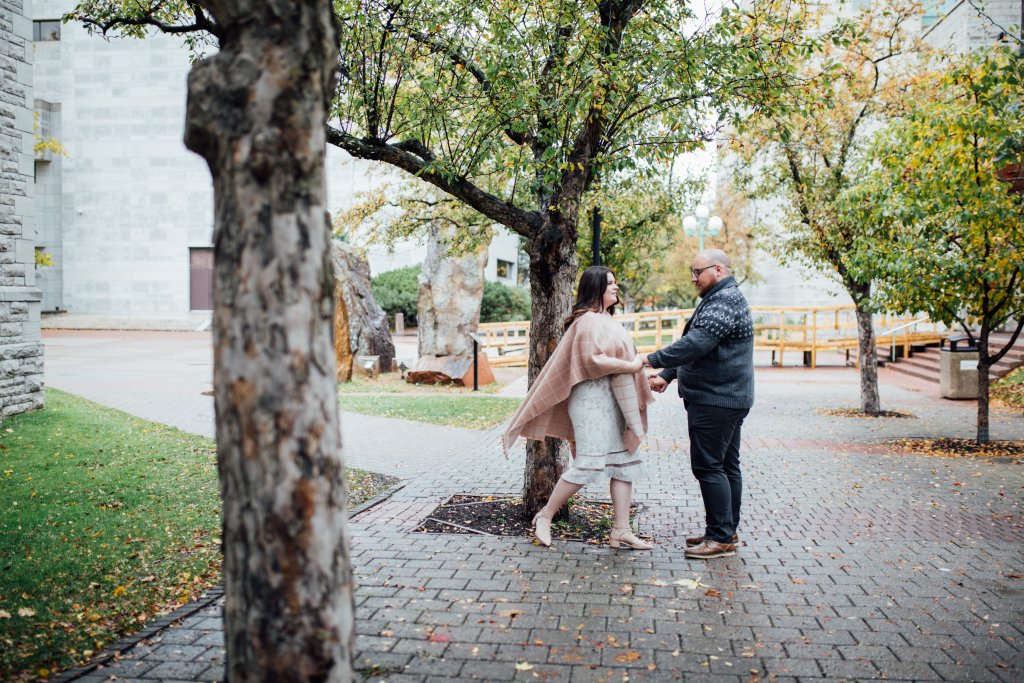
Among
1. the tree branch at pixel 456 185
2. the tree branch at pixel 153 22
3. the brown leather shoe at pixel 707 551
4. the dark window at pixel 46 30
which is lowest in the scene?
the brown leather shoe at pixel 707 551

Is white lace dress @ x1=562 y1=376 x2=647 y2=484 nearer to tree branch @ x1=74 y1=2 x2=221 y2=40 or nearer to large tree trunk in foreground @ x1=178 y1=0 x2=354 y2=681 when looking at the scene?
large tree trunk in foreground @ x1=178 y1=0 x2=354 y2=681

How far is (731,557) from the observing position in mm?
5320

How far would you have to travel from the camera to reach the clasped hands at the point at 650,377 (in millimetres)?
5230

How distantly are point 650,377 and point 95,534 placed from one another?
3.94 m

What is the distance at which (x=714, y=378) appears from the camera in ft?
17.1

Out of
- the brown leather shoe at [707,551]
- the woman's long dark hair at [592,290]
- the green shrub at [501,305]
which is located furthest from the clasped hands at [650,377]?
the green shrub at [501,305]

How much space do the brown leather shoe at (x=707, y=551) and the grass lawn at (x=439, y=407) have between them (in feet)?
22.2

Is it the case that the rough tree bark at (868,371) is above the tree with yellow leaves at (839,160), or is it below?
below

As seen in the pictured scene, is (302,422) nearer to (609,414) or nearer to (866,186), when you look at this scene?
(609,414)

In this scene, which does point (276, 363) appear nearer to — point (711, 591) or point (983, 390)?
point (711, 591)

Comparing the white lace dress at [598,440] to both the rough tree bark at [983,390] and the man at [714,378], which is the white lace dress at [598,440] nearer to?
the man at [714,378]

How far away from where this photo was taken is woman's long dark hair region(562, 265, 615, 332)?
17.5ft

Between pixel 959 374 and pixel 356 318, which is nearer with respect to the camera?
pixel 959 374

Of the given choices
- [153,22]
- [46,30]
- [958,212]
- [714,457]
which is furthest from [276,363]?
[46,30]
